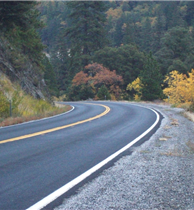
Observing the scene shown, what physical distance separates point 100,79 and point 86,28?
478 inches

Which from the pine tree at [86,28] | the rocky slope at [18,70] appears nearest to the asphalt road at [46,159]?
the rocky slope at [18,70]

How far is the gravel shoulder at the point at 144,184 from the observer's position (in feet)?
13.4

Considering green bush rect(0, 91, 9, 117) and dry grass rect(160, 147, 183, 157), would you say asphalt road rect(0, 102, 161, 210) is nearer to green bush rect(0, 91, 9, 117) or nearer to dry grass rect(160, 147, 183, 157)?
dry grass rect(160, 147, 183, 157)

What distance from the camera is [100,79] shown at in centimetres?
5191

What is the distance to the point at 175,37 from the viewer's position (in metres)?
56.7

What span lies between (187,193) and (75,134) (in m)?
6.21

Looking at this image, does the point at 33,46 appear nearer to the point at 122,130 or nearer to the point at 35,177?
the point at 122,130

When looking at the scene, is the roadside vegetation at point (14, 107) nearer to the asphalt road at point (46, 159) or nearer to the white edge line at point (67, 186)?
the asphalt road at point (46, 159)

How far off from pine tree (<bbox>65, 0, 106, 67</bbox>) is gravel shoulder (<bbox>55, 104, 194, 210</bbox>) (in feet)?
160

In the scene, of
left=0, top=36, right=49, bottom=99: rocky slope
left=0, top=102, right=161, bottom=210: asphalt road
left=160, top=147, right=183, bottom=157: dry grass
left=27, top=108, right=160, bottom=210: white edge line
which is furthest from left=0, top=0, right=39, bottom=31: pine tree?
left=160, top=147, right=183, bottom=157: dry grass

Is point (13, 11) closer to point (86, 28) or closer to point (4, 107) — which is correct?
point (4, 107)

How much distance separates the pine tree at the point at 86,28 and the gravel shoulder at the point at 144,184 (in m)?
48.7

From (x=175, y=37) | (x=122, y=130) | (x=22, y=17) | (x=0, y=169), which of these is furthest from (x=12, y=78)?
(x=175, y=37)

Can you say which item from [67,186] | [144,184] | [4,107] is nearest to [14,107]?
[4,107]
